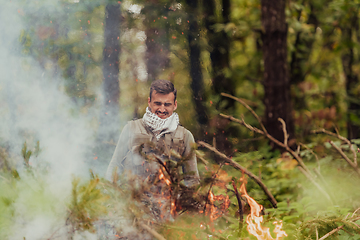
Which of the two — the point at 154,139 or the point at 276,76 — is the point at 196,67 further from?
the point at 276,76

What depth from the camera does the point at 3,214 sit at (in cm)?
188

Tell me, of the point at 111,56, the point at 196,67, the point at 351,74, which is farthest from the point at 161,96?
the point at 351,74

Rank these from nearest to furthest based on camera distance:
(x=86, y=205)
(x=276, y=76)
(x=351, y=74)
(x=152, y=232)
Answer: (x=86, y=205) < (x=152, y=232) < (x=276, y=76) < (x=351, y=74)

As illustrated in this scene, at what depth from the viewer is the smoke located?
2.26 metres

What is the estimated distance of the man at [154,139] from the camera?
2.23m

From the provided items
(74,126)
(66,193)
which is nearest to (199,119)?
(74,126)

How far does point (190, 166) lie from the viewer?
2299 millimetres

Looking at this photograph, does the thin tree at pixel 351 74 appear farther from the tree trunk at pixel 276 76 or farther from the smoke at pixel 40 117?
the smoke at pixel 40 117

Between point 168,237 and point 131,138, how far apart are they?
0.79 m

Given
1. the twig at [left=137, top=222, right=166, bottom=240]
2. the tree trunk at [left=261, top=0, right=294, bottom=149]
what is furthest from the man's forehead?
the tree trunk at [left=261, top=0, right=294, bottom=149]

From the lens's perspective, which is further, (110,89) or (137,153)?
(110,89)

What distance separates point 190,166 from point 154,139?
37cm

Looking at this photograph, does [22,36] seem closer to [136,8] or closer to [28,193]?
[136,8]

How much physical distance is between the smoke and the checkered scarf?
0.44m
